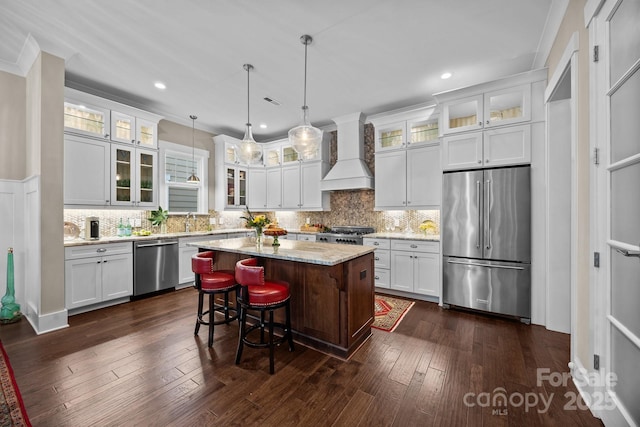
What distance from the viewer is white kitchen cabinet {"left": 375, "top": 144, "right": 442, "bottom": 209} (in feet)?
13.8

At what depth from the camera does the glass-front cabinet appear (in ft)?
19.2

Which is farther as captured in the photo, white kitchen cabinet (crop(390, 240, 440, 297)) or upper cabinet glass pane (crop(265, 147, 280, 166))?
upper cabinet glass pane (crop(265, 147, 280, 166))

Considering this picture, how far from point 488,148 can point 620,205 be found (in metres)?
2.15

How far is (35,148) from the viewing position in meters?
3.05

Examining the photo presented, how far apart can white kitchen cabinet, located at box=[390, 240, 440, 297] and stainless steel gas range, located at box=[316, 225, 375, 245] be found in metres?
0.65

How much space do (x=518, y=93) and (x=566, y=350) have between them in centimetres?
296

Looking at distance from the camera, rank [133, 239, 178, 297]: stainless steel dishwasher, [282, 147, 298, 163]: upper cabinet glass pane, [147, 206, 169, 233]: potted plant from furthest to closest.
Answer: [282, 147, 298, 163]: upper cabinet glass pane → [147, 206, 169, 233]: potted plant → [133, 239, 178, 297]: stainless steel dishwasher

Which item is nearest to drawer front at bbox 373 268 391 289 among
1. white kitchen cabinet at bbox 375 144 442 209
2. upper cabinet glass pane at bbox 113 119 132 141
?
white kitchen cabinet at bbox 375 144 442 209

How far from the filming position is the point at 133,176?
4.29m

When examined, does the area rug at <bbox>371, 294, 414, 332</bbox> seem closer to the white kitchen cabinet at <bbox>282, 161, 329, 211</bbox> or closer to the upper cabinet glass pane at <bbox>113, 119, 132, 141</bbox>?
the white kitchen cabinet at <bbox>282, 161, 329, 211</bbox>

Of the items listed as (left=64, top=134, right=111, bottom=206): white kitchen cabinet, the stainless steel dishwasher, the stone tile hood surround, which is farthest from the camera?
the stone tile hood surround

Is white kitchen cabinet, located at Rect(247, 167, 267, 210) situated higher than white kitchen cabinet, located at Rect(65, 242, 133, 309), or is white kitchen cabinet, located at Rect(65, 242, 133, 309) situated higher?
white kitchen cabinet, located at Rect(247, 167, 267, 210)

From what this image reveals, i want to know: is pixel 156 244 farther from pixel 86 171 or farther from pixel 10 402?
pixel 10 402

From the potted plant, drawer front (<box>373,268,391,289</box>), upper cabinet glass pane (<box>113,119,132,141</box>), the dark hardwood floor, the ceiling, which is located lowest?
the dark hardwood floor
